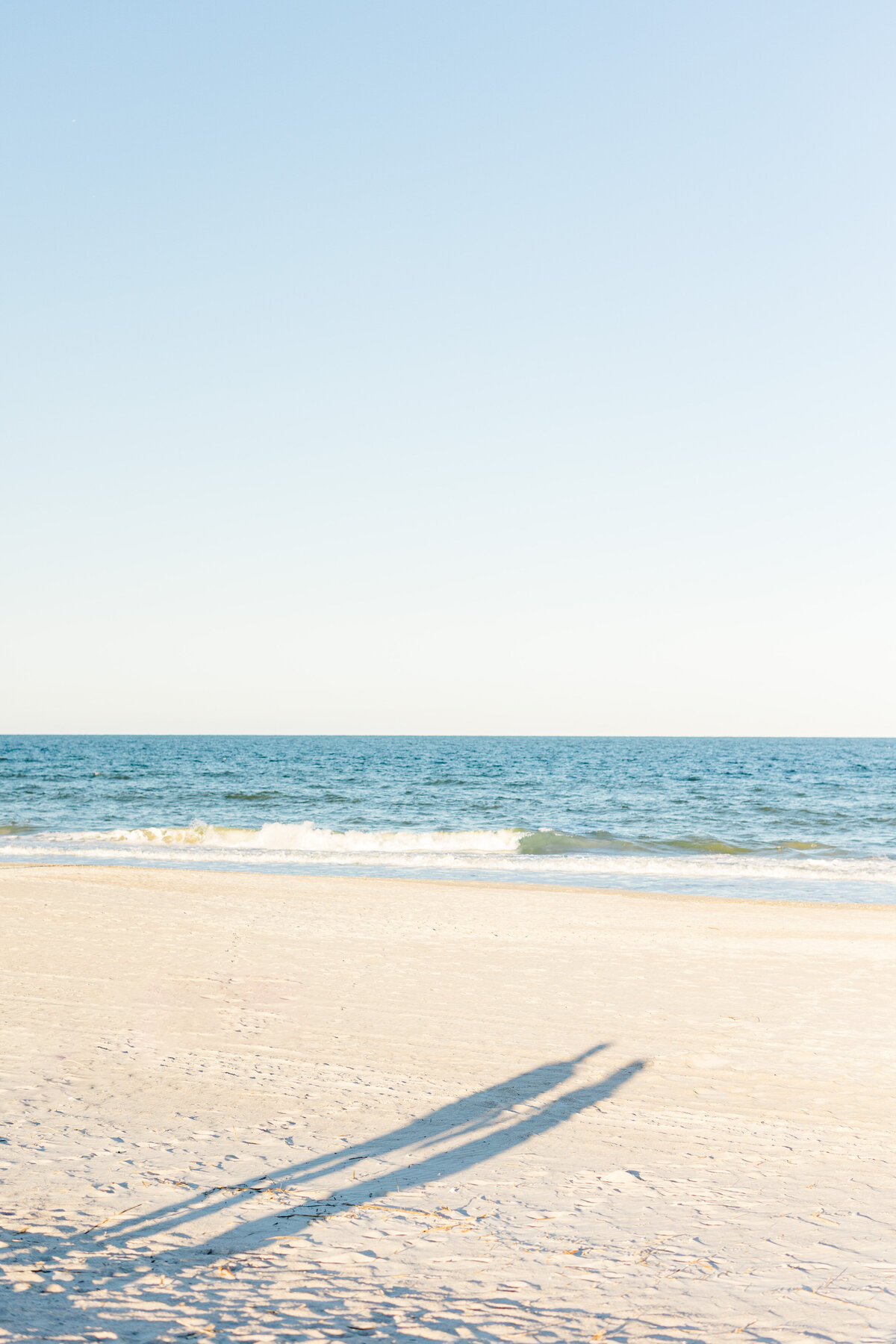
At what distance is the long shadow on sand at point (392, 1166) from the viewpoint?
4.39 m

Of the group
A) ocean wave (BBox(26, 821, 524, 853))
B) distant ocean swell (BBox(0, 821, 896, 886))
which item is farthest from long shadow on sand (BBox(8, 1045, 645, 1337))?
ocean wave (BBox(26, 821, 524, 853))

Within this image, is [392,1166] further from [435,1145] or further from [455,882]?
[455,882]

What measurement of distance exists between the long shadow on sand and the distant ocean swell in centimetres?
1385

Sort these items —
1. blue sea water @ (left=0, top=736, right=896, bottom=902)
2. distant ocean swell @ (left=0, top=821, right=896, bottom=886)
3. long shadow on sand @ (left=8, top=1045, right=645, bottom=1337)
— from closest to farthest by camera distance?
long shadow on sand @ (left=8, top=1045, right=645, bottom=1337)
blue sea water @ (left=0, top=736, right=896, bottom=902)
distant ocean swell @ (left=0, top=821, right=896, bottom=886)

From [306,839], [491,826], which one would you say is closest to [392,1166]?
[306,839]

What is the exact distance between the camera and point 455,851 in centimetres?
2545

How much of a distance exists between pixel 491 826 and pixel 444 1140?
24425mm

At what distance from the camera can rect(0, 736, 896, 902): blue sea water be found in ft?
70.0

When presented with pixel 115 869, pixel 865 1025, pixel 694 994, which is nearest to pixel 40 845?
pixel 115 869

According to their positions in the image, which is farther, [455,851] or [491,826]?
[491,826]

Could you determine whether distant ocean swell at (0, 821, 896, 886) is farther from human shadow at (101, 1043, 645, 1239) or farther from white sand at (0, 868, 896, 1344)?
human shadow at (101, 1043, 645, 1239)

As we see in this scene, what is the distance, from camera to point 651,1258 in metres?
4.39

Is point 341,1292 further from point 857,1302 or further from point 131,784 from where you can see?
point 131,784

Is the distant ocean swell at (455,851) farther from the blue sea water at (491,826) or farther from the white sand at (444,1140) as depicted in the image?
the white sand at (444,1140)
